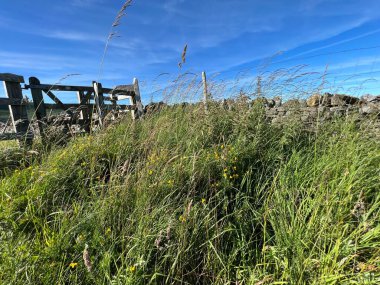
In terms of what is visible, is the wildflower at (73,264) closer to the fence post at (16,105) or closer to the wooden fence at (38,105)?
the wooden fence at (38,105)

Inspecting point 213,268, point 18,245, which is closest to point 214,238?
point 213,268

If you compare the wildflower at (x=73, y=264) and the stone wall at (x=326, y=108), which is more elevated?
the stone wall at (x=326, y=108)

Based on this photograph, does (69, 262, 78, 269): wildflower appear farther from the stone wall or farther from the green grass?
the stone wall

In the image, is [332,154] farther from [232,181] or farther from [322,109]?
[322,109]

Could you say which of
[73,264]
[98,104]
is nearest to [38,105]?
[98,104]

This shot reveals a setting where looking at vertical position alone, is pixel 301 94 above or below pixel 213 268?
above

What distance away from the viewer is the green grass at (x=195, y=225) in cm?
132

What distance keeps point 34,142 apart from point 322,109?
4058 mm

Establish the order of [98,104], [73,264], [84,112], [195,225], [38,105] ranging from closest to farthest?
[73,264] < [195,225] < [98,104] < [38,105] < [84,112]

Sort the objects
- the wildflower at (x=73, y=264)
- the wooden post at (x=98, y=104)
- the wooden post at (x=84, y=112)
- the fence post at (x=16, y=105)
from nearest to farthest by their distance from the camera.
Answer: the wildflower at (x=73, y=264)
the wooden post at (x=98, y=104)
the fence post at (x=16, y=105)
the wooden post at (x=84, y=112)

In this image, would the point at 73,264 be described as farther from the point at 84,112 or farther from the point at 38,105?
the point at 84,112

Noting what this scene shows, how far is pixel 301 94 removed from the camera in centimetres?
369

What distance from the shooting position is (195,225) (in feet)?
5.33

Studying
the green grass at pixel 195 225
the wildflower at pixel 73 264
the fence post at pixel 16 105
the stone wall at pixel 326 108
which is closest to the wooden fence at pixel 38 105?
the fence post at pixel 16 105
